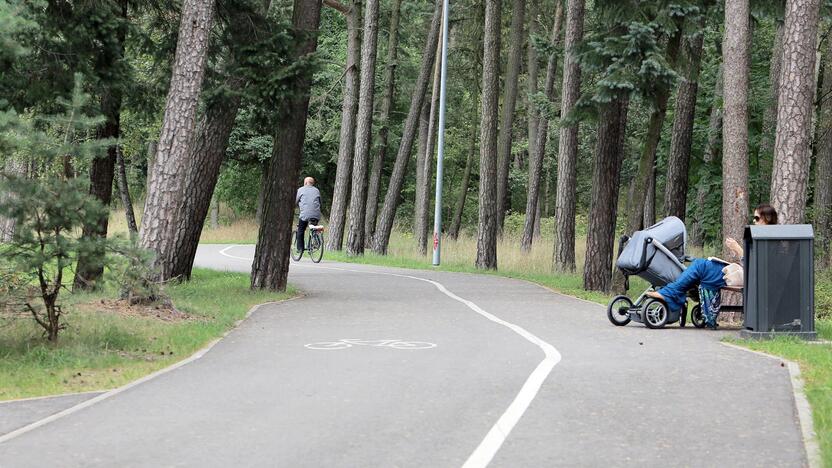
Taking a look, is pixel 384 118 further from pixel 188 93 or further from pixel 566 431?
pixel 566 431

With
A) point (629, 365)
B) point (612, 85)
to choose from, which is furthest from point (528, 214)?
point (629, 365)

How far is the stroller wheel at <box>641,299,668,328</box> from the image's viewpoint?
15.3 metres

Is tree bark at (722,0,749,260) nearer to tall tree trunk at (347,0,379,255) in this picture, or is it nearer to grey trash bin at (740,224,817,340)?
grey trash bin at (740,224,817,340)

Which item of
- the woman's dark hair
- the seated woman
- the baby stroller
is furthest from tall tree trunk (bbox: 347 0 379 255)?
the woman's dark hair

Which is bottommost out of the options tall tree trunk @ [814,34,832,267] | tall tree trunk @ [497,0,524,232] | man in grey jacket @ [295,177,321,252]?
man in grey jacket @ [295,177,321,252]

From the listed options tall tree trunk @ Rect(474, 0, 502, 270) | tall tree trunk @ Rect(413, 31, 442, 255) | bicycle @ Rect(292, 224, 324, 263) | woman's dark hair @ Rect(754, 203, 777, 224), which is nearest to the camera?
woman's dark hair @ Rect(754, 203, 777, 224)

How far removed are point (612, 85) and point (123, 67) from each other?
8620 mm

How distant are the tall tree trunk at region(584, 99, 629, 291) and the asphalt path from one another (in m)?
8.25

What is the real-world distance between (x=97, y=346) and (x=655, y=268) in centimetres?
774

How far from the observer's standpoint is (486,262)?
31234mm

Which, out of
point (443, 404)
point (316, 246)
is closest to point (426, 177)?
point (316, 246)

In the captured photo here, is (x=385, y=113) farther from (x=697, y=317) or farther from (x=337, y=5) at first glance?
(x=697, y=317)

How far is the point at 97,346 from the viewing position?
12133mm

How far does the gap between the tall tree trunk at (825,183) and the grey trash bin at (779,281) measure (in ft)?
49.2
